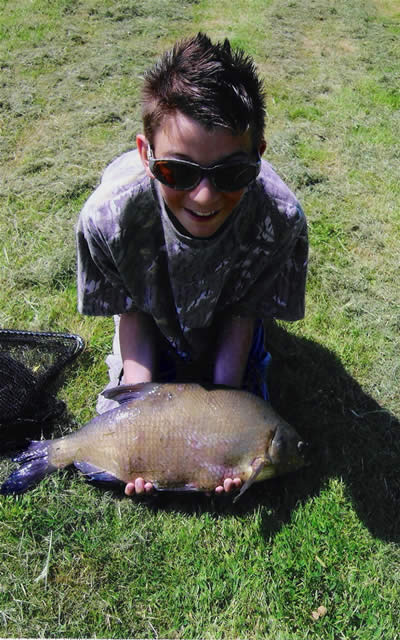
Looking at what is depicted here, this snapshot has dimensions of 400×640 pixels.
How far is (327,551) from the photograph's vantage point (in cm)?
288

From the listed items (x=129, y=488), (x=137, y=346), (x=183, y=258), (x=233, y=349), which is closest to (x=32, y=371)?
(x=137, y=346)

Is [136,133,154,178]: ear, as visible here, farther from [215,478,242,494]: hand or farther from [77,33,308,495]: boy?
[215,478,242,494]: hand

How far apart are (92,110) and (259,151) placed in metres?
4.55

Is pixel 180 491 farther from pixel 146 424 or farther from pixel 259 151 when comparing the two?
pixel 259 151

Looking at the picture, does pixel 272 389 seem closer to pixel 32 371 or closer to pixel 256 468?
pixel 256 468

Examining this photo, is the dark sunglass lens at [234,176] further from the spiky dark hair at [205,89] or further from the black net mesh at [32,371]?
the black net mesh at [32,371]

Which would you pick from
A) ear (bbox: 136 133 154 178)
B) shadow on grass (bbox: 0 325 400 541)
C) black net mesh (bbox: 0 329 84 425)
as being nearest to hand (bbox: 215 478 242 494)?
shadow on grass (bbox: 0 325 400 541)

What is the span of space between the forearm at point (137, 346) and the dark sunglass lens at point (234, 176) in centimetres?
116

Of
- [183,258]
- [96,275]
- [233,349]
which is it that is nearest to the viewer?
[183,258]

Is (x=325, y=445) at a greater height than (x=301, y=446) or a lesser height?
lesser

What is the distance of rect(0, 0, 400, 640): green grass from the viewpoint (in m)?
2.70

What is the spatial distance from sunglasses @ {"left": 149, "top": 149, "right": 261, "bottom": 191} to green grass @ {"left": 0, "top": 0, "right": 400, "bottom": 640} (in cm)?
184

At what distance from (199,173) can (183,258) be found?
57cm

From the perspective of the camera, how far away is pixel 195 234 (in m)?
2.31
